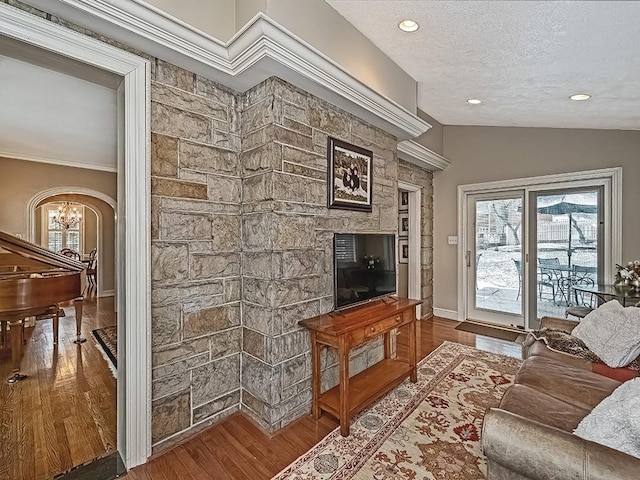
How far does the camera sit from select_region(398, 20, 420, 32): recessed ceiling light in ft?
7.02

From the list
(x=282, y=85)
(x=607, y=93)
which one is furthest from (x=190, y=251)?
(x=607, y=93)

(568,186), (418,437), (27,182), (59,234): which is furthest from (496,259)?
(59,234)

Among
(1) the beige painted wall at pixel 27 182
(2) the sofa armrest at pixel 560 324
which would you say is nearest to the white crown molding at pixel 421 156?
(2) the sofa armrest at pixel 560 324

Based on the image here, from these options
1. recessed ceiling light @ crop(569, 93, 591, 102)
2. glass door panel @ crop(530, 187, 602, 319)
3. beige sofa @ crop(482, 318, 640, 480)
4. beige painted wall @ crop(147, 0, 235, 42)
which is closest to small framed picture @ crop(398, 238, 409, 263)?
glass door panel @ crop(530, 187, 602, 319)

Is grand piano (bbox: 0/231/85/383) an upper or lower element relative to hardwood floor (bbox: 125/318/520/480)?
upper

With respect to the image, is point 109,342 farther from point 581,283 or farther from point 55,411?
point 581,283

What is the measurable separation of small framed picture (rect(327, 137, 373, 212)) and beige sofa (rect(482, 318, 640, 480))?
1705mm

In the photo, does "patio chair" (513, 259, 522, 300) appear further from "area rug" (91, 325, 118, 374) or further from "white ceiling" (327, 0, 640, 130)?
"area rug" (91, 325, 118, 374)

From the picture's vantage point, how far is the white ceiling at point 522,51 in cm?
175

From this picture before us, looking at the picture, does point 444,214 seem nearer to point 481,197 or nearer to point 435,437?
point 481,197

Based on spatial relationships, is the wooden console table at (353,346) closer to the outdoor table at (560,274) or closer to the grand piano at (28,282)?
the grand piano at (28,282)

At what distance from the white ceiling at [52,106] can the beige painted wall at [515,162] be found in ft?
14.5

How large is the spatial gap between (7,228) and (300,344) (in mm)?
4207

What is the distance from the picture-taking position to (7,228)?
3.83m
